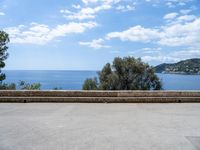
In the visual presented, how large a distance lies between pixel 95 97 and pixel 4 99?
418cm

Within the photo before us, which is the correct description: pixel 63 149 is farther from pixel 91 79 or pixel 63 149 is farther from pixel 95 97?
pixel 91 79

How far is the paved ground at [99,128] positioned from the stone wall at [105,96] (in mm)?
1661

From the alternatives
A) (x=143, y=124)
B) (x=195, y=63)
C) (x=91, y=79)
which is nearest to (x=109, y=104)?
(x=143, y=124)

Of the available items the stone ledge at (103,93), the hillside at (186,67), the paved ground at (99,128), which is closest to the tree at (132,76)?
the stone ledge at (103,93)

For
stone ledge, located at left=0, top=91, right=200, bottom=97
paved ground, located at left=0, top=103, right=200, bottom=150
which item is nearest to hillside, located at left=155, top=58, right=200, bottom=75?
stone ledge, located at left=0, top=91, right=200, bottom=97

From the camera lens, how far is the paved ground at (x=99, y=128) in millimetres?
5660

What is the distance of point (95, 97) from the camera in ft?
41.4

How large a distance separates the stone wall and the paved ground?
5.45ft

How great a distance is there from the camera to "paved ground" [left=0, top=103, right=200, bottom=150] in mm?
5660

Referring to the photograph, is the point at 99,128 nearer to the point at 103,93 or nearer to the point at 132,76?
the point at 103,93

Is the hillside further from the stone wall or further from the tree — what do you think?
the stone wall

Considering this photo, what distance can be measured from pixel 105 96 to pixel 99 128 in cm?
554

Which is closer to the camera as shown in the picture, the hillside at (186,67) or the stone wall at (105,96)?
the stone wall at (105,96)

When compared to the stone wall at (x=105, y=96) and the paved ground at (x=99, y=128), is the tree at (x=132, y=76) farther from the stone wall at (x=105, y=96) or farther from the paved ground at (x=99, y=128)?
the paved ground at (x=99, y=128)
